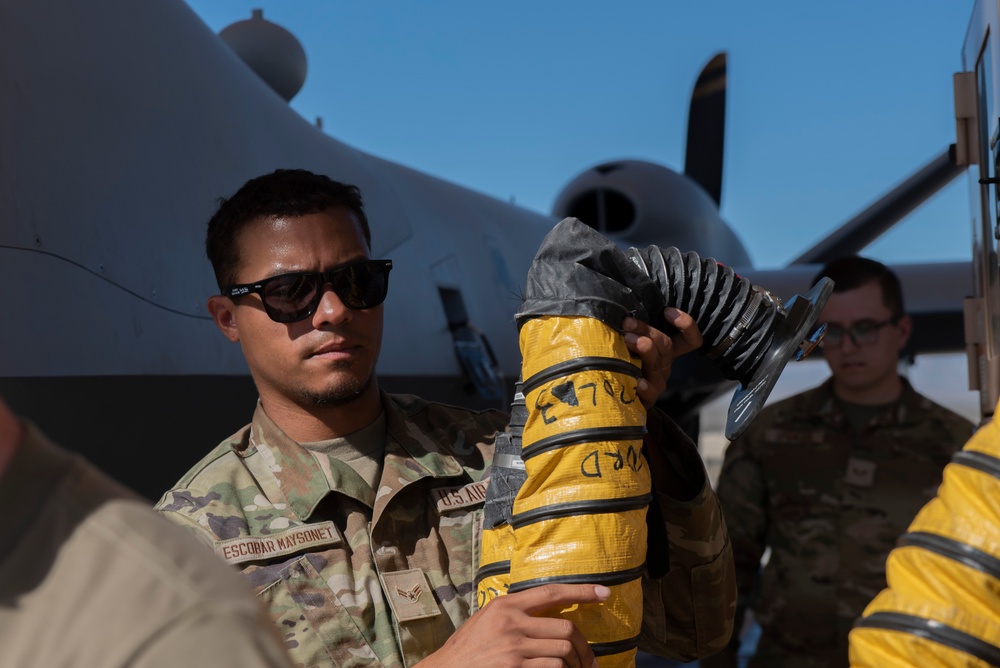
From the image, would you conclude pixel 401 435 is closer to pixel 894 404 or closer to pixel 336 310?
pixel 336 310

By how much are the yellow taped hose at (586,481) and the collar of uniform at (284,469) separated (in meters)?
0.46

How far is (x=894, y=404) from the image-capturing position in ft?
10.4

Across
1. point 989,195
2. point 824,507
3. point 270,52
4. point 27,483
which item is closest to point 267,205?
point 27,483

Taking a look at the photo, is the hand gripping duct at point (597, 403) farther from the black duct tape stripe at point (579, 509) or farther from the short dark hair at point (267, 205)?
the short dark hair at point (267, 205)

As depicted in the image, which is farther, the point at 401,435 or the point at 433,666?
the point at 401,435

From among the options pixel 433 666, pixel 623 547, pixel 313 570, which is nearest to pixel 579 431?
pixel 623 547

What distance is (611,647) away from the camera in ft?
4.46

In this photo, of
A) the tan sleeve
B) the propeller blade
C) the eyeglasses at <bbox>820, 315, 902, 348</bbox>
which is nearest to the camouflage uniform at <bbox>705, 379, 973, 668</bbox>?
the eyeglasses at <bbox>820, 315, 902, 348</bbox>

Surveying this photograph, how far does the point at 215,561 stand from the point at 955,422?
2.92 meters

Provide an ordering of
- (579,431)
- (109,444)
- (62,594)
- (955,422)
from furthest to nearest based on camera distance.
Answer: (955,422)
(109,444)
(579,431)
(62,594)

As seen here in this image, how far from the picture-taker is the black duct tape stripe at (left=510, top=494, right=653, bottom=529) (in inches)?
51.1

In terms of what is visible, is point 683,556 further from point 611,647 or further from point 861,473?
point 861,473

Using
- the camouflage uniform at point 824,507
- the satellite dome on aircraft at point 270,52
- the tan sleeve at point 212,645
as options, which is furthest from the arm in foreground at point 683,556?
the satellite dome on aircraft at point 270,52

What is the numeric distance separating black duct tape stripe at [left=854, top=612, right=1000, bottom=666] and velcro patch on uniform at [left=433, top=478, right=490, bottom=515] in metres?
0.94
